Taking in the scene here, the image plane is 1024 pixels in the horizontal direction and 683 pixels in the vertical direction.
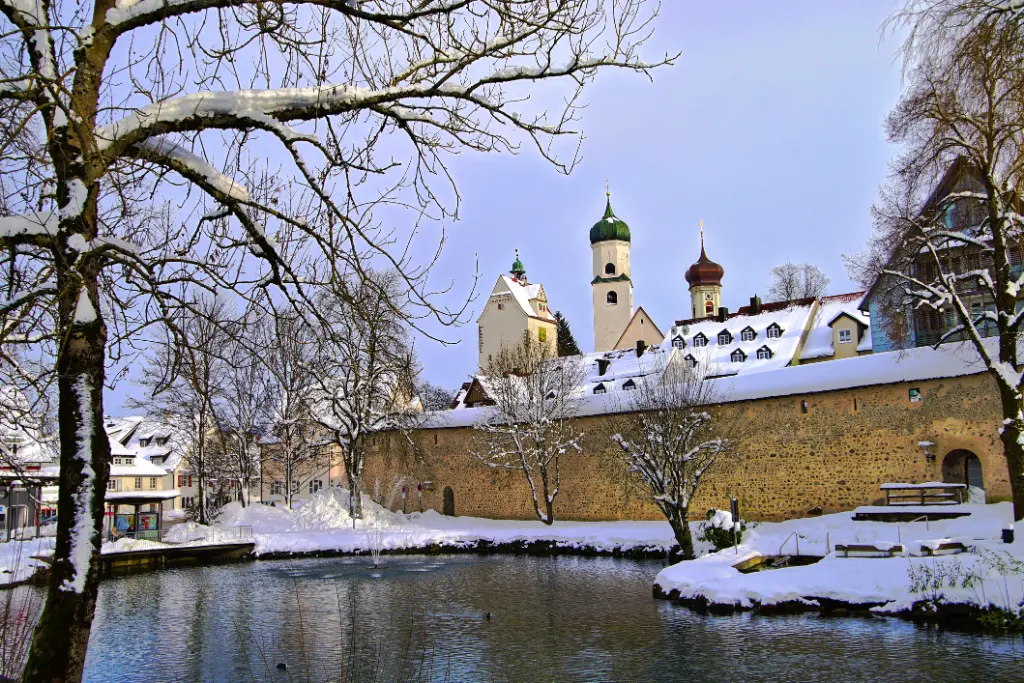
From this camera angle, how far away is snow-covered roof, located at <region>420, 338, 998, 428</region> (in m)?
21.5

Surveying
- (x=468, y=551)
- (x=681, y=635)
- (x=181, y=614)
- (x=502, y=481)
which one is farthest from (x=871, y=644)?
(x=502, y=481)

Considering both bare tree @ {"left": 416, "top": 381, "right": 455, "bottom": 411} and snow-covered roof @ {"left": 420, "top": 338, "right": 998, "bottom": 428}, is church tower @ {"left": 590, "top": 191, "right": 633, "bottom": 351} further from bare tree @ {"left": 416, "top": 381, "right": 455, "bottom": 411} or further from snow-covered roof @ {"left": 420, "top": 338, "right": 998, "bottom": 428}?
snow-covered roof @ {"left": 420, "top": 338, "right": 998, "bottom": 428}

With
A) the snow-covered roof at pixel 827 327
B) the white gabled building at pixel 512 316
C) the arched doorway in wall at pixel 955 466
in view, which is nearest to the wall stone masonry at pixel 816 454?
the arched doorway in wall at pixel 955 466

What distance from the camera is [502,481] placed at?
31406mm

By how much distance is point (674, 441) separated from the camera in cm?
2170

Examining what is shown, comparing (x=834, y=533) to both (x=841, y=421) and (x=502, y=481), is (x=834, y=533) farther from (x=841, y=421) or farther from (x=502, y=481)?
(x=502, y=481)

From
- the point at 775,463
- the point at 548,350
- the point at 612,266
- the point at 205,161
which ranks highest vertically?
the point at 612,266

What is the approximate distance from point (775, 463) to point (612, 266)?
40388 millimetres

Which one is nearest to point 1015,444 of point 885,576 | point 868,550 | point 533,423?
point 868,550

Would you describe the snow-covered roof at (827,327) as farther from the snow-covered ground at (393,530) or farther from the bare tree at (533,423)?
the snow-covered ground at (393,530)

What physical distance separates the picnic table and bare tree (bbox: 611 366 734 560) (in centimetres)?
418

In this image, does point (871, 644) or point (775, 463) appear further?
point (775, 463)

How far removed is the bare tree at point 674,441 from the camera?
20.1 m

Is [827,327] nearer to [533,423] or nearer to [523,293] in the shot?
[533,423]
